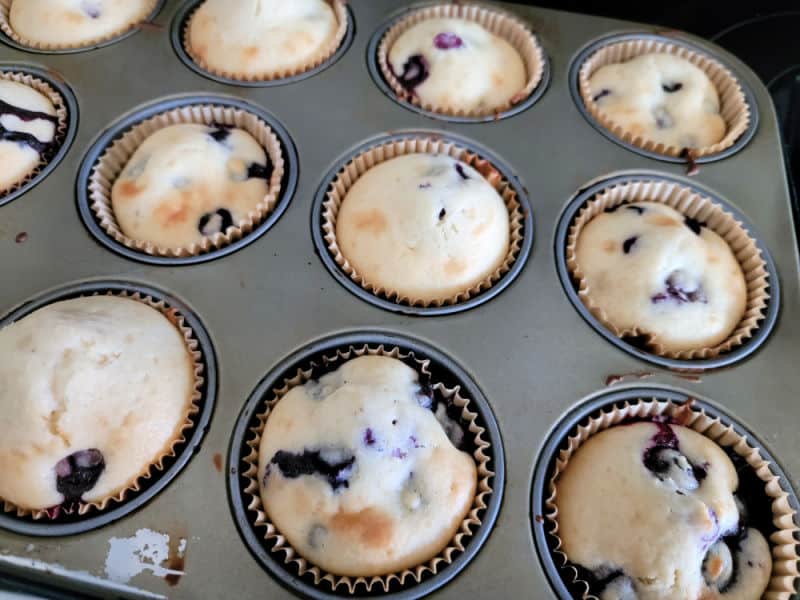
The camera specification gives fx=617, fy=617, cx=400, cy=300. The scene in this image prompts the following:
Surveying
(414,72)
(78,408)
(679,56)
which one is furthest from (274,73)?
(679,56)

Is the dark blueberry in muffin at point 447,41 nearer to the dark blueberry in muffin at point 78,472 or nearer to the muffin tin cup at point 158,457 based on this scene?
the muffin tin cup at point 158,457

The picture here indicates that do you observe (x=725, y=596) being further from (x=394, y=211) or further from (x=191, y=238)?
(x=191, y=238)

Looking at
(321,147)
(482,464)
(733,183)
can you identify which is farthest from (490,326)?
(733,183)

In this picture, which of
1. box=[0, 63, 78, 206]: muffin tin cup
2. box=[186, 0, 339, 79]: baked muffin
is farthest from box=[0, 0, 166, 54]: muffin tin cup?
box=[186, 0, 339, 79]: baked muffin

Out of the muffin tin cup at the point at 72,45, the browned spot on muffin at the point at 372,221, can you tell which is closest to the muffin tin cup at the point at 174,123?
the browned spot on muffin at the point at 372,221

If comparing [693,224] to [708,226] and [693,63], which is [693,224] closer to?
[708,226]

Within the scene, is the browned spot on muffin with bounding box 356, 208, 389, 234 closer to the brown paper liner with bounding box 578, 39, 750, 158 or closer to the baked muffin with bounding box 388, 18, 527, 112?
the baked muffin with bounding box 388, 18, 527, 112
